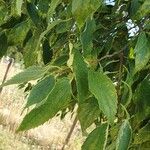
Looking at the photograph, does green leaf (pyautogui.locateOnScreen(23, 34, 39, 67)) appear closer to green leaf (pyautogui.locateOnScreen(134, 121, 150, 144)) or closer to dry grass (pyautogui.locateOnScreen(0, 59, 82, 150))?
green leaf (pyautogui.locateOnScreen(134, 121, 150, 144))

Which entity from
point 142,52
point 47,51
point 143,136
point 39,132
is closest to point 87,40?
point 142,52

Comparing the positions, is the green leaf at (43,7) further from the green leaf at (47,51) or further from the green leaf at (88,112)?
the green leaf at (88,112)

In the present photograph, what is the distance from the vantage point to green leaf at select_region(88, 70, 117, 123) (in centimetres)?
59

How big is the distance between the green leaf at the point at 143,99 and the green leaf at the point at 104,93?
24 cm

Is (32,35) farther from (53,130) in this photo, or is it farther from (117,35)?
(53,130)

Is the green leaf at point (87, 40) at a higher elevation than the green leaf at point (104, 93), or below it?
higher

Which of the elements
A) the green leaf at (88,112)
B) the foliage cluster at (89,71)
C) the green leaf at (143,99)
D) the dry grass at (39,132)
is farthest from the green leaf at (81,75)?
the dry grass at (39,132)

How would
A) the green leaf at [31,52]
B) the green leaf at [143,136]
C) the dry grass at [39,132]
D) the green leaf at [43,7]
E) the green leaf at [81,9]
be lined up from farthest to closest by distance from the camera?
the dry grass at [39,132]
the green leaf at [43,7]
the green leaf at [31,52]
the green leaf at [143,136]
the green leaf at [81,9]

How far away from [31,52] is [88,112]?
28 centimetres

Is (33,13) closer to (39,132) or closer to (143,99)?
(143,99)

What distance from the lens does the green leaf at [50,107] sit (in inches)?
24.0

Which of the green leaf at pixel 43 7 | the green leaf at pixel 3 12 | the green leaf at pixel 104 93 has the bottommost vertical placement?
the green leaf at pixel 104 93

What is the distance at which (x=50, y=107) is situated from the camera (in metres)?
0.61

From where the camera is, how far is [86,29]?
0.78 m
